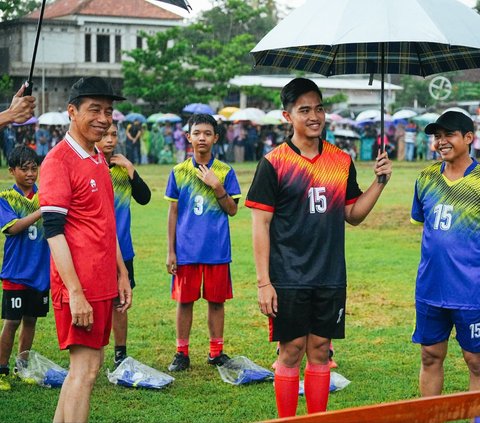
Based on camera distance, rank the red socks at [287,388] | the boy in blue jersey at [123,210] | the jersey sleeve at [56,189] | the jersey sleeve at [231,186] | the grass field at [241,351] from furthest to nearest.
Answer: the jersey sleeve at [231,186] → the boy in blue jersey at [123,210] → the grass field at [241,351] → the red socks at [287,388] → the jersey sleeve at [56,189]

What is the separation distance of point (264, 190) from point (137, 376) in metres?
2.19

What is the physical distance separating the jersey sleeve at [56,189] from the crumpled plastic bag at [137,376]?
90.4 inches

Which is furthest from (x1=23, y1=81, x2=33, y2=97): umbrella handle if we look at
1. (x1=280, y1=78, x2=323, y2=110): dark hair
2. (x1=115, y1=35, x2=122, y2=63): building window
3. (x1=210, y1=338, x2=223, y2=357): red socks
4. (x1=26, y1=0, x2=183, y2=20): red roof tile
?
(x1=115, y1=35, x2=122, y2=63): building window

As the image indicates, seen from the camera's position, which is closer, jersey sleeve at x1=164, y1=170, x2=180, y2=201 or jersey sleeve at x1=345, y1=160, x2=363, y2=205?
jersey sleeve at x1=345, y1=160, x2=363, y2=205

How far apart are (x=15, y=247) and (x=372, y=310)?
4.17 meters

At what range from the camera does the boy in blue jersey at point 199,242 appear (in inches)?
300

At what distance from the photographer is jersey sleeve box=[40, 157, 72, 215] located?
498cm

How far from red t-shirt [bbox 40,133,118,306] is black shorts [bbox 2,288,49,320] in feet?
6.82

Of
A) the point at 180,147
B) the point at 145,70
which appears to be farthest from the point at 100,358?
the point at 145,70

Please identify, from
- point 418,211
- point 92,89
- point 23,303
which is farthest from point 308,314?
point 23,303

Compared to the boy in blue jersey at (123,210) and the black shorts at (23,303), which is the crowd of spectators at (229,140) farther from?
the black shorts at (23,303)

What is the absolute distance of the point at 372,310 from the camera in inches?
387

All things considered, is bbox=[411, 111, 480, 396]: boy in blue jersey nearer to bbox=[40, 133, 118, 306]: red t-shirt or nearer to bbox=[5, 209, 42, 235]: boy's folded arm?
bbox=[40, 133, 118, 306]: red t-shirt

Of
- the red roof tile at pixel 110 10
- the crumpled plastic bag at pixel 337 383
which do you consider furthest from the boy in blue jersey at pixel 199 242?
the red roof tile at pixel 110 10
